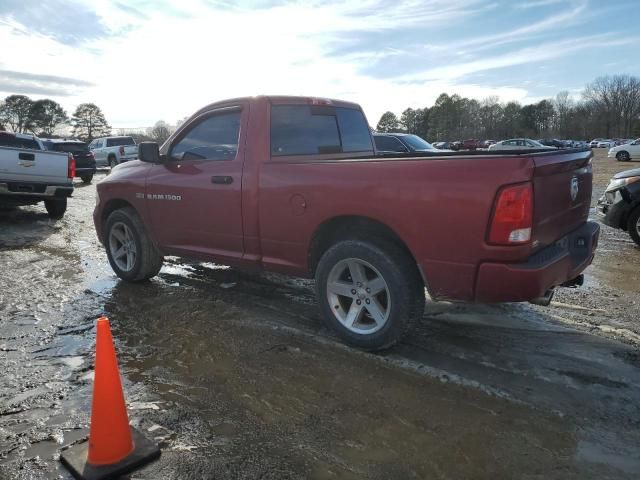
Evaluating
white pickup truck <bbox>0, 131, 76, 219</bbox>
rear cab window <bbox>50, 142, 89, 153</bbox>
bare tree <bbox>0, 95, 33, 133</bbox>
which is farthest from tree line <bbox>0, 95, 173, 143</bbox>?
white pickup truck <bbox>0, 131, 76, 219</bbox>

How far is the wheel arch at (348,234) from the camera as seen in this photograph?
11.9 feet

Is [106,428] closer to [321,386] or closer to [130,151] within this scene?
[321,386]

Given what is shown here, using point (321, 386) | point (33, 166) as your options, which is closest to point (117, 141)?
point (33, 166)

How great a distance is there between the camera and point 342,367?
353 centimetres

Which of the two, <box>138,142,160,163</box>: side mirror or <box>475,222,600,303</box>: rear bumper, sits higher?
<box>138,142,160,163</box>: side mirror

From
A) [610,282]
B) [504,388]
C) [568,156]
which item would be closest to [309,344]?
[504,388]

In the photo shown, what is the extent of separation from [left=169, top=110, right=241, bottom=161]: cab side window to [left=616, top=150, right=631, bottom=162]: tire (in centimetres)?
3461

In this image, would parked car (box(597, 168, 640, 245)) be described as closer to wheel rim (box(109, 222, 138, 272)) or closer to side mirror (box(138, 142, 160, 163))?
side mirror (box(138, 142, 160, 163))

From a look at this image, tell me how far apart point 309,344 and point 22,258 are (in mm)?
5196

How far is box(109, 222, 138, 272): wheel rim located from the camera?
5668 millimetres

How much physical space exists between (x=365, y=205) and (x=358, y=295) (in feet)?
2.37

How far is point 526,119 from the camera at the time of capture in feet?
364

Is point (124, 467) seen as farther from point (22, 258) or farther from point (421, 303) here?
point (22, 258)

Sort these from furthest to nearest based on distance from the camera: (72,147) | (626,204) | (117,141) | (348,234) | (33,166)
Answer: (117,141) < (72,147) < (33,166) < (626,204) < (348,234)
